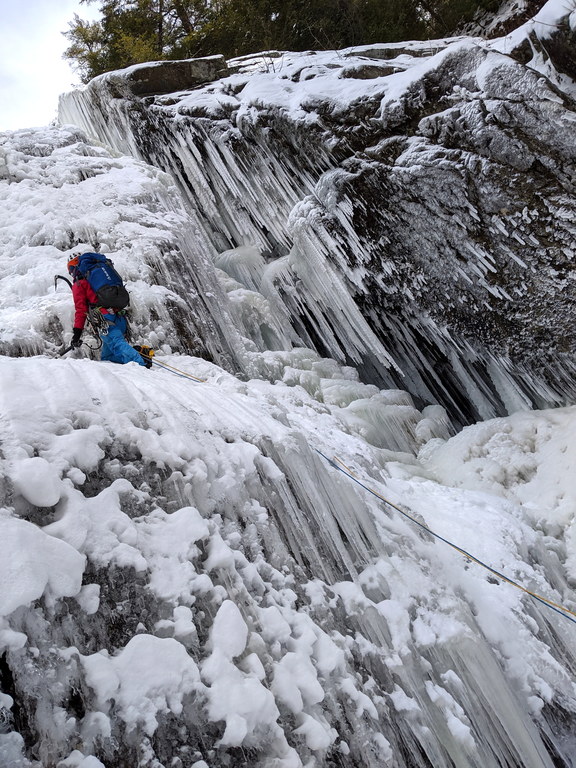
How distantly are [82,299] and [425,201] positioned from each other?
4.36m

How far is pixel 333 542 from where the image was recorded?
263 cm

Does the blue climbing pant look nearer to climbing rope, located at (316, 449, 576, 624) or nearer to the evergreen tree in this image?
climbing rope, located at (316, 449, 576, 624)

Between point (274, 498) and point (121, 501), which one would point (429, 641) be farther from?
point (121, 501)

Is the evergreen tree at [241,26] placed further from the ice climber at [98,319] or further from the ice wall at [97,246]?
the ice climber at [98,319]

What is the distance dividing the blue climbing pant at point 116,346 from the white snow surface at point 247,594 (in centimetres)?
183

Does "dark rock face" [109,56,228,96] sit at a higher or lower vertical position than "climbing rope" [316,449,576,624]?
higher

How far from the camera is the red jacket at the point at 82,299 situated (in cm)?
491

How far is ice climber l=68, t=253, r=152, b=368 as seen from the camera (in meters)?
4.84

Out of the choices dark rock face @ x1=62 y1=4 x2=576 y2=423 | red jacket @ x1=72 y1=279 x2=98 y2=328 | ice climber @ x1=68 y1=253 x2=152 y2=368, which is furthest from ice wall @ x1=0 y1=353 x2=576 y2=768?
dark rock face @ x1=62 y1=4 x2=576 y2=423

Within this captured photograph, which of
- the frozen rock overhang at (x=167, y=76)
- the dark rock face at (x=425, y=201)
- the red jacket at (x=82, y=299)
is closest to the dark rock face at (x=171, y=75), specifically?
the frozen rock overhang at (x=167, y=76)

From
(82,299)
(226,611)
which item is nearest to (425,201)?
(82,299)

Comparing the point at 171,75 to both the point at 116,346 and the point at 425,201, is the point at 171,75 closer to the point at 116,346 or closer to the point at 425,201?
the point at 425,201

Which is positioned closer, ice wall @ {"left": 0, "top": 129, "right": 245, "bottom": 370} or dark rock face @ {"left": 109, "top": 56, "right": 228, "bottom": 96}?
ice wall @ {"left": 0, "top": 129, "right": 245, "bottom": 370}

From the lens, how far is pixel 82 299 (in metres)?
4.94
